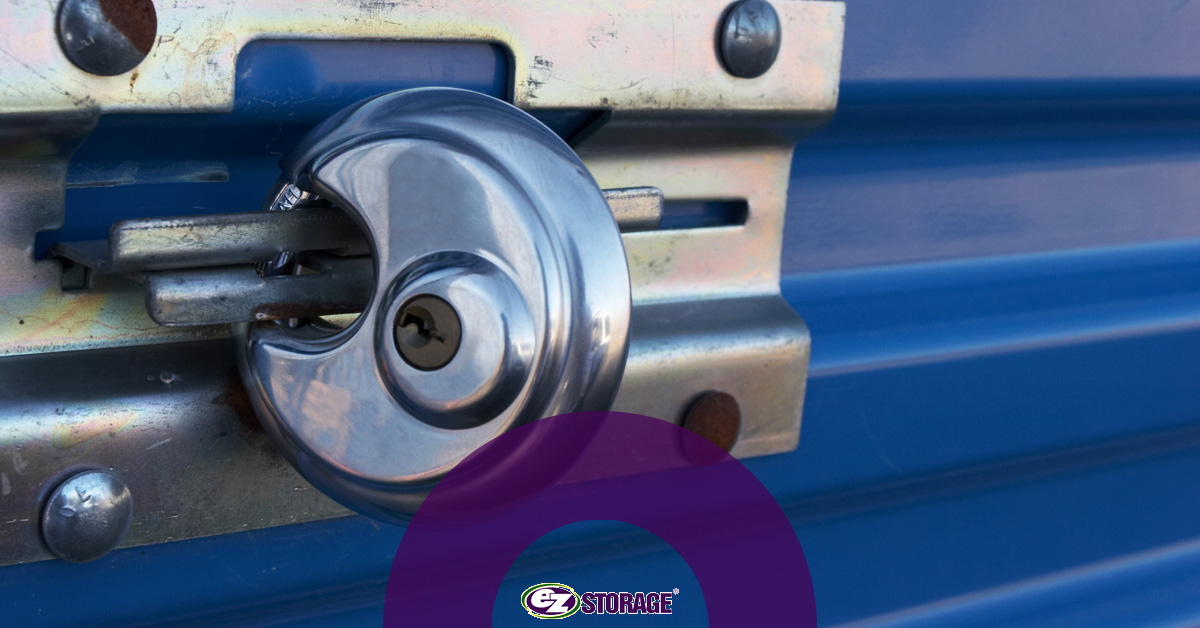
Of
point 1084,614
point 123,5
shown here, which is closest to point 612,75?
point 123,5

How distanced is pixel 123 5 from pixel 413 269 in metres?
0.19

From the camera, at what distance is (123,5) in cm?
52

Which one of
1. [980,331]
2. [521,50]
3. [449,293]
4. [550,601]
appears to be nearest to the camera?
[449,293]

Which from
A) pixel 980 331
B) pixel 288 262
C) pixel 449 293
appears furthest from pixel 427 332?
pixel 980 331

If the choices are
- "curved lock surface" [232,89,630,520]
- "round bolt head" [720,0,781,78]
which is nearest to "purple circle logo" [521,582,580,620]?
"curved lock surface" [232,89,630,520]

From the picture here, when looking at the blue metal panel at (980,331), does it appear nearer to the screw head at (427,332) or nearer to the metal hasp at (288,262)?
the metal hasp at (288,262)

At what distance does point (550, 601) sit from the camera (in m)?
0.81

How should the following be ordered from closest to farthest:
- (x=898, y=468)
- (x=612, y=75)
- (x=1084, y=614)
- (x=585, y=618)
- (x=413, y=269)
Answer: (x=413, y=269) → (x=612, y=75) → (x=585, y=618) → (x=898, y=468) → (x=1084, y=614)

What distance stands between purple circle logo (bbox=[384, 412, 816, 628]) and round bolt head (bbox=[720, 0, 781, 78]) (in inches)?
10.0

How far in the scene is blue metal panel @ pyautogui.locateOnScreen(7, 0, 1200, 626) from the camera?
0.86 metres

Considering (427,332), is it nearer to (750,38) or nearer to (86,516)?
(86,516)

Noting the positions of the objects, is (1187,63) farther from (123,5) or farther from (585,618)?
(123,5)

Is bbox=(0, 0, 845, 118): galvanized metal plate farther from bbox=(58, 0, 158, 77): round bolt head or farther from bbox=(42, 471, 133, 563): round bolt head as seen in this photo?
bbox=(42, 471, 133, 563): round bolt head

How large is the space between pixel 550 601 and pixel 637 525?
3.4 inches
